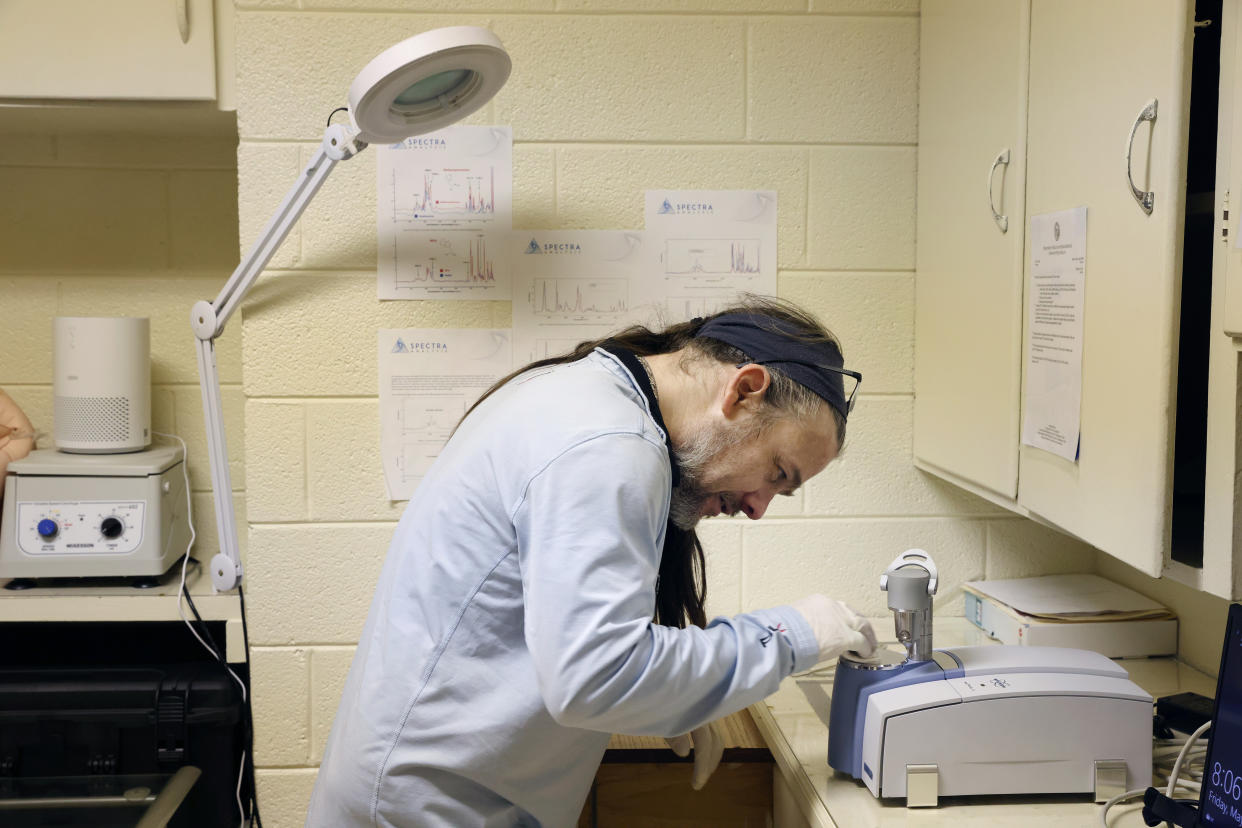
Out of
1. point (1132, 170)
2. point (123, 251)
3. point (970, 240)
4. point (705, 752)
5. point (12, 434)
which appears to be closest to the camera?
point (1132, 170)

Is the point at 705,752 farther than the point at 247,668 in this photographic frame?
No

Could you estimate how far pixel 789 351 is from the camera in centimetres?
125

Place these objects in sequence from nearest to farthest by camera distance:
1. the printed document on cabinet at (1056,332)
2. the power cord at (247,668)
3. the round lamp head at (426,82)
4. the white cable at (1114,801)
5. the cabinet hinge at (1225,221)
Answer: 1. the cabinet hinge at (1225,221)
2. the white cable at (1114,801)
3. the printed document on cabinet at (1056,332)
4. the round lamp head at (426,82)
5. the power cord at (247,668)

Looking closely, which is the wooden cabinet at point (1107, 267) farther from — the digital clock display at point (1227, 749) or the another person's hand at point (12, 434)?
the another person's hand at point (12, 434)

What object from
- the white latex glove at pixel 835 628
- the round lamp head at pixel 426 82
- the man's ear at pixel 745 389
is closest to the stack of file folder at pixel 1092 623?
the white latex glove at pixel 835 628

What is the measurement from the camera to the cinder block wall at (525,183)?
6.16 ft

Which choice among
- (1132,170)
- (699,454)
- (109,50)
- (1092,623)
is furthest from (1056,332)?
(109,50)

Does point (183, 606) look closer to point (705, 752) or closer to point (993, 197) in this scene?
point (705, 752)

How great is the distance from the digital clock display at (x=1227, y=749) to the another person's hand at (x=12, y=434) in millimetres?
2084

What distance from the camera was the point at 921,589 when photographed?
4.45 feet

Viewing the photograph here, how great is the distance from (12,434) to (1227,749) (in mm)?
2182

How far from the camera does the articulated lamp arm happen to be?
1715 mm

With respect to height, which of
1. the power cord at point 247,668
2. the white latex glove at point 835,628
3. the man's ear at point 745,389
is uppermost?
the man's ear at point 745,389

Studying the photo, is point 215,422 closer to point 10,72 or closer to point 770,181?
point 10,72
